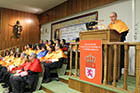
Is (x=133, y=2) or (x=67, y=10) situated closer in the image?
(x=133, y=2)

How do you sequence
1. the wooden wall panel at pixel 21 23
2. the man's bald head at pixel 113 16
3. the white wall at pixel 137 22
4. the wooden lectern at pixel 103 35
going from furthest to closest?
the wooden wall panel at pixel 21 23
the white wall at pixel 137 22
the man's bald head at pixel 113 16
the wooden lectern at pixel 103 35

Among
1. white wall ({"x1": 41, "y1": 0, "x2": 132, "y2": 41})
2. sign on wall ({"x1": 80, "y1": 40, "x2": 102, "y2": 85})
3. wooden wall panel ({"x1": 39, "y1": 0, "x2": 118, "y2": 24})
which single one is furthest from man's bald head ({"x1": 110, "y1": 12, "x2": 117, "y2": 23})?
wooden wall panel ({"x1": 39, "y1": 0, "x2": 118, "y2": 24})

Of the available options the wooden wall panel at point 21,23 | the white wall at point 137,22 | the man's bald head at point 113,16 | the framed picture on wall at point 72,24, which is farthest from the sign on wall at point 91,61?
the wooden wall panel at point 21,23

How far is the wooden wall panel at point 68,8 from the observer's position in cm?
435

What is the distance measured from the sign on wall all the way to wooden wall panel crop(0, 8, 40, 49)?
5.86m

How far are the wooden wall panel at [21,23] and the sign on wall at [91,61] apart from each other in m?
5.86

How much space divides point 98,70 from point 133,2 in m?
2.34

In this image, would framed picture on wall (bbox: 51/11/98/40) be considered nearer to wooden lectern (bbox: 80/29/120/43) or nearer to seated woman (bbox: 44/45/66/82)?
seated woman (bbox: 44/45/66/82)

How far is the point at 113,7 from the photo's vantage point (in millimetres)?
3836

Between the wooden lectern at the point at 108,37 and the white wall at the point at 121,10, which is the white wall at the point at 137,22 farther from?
the wooden lectern at the point at 108,37

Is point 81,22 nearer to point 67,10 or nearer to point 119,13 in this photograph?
point 67,10

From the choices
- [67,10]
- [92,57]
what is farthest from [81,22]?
[92,57]

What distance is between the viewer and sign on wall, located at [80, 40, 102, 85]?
6.43 ft

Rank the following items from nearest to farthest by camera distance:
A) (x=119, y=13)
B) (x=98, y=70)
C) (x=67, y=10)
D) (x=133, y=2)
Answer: (x=98, y=70) < (x=133, y=2) < (x=119, y=13) < (x=67, y=10)
